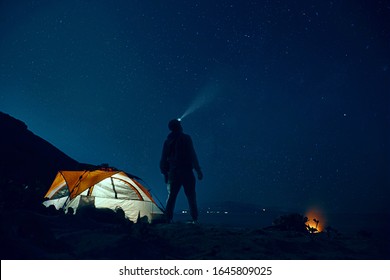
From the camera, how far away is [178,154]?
928 centimetres

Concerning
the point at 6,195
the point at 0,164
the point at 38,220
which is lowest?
the point at 38,220

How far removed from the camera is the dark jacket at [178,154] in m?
9.27

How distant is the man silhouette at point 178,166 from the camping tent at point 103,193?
1.46 m

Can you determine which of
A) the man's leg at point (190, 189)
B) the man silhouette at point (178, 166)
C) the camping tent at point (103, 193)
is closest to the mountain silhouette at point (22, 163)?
the camping tent at point (103, 193)

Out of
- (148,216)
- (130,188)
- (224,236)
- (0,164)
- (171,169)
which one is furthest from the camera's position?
(0,164)

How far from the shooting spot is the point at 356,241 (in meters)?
7.00

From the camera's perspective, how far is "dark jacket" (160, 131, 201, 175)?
30.4 feet

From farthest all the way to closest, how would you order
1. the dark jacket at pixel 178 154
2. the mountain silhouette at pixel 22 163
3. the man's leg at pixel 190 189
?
1. the mountain silhouette at pixel 22 163
2. the dark jacket at pixel 178 154
3. the man's leg at pixel 190 189

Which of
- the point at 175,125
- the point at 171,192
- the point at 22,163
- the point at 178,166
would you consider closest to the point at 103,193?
the point at 171,192

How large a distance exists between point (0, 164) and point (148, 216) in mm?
9372

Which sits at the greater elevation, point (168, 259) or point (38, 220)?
point (38, 220)

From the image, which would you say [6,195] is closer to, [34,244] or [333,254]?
[34,244]

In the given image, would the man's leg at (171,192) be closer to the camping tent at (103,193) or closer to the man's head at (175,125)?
the camping tent at (103,193)

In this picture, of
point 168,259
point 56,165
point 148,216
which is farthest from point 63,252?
point 56,165
